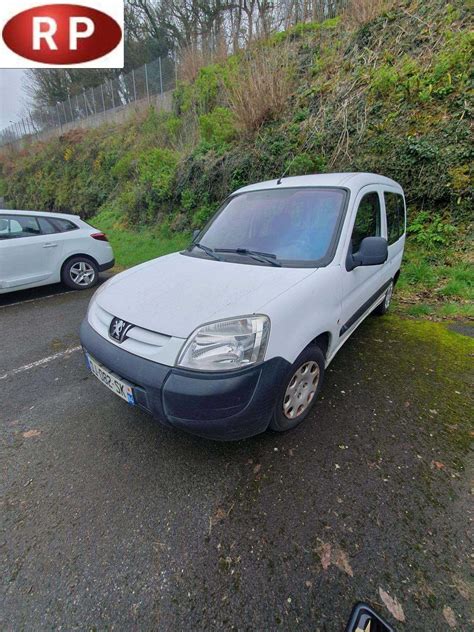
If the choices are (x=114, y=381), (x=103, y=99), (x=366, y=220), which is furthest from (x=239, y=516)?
(x=103, y=99)

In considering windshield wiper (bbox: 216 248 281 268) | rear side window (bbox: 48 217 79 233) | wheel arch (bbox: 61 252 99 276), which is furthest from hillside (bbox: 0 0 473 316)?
windshield wiper (bbox: 216 248 281 268)

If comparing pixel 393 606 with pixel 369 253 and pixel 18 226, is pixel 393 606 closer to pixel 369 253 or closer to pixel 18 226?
pixel 369 253

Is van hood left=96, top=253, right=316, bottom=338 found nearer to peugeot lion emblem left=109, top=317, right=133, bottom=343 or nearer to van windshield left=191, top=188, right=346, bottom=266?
peugeot lion emblem left=109, top=317, right=133, bottom=343

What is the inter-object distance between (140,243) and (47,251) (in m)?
4.09

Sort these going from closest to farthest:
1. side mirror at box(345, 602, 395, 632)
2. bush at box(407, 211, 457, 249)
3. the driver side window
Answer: side mirror at box(345, 602, 395, 632)
the driver side window
bush at box(407, 211, 457, 249)

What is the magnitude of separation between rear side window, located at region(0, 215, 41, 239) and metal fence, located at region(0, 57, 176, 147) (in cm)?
1203

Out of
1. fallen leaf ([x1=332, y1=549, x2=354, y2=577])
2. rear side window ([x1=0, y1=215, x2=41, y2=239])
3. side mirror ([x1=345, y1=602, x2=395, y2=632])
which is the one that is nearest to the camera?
side mirror ([x1=345, y1=602, x2=395, y2=632])

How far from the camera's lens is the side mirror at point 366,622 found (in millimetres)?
1050

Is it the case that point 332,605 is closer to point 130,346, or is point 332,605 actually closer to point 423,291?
point 130,346

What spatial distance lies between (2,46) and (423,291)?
38.4 feet

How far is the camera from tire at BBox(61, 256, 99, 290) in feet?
18.5

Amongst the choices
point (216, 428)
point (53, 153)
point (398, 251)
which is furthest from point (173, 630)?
point (53, 153)

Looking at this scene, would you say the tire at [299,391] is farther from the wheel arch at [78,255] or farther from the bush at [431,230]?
the wheel arch at [78,255]

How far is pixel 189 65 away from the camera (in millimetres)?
11625
